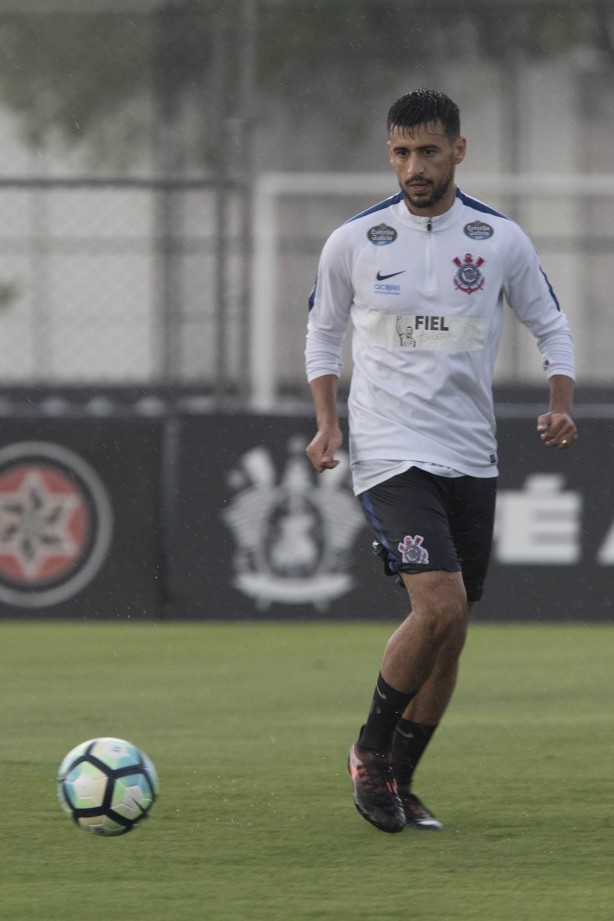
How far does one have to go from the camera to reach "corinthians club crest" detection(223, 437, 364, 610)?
431 inches

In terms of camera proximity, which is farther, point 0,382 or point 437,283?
point 0,382

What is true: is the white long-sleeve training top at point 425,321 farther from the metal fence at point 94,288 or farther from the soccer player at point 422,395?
the metal fence at point 94,288

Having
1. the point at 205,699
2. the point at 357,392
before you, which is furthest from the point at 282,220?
the point at 357,392

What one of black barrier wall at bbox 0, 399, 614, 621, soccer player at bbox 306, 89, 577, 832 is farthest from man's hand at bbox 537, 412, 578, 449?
black barrier wall at bbox 0, 399, 614, 621

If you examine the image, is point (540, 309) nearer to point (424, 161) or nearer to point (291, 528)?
point (424, 161)

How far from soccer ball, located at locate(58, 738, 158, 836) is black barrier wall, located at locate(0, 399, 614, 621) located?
6037mm

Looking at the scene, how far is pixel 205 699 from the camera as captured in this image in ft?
26.6

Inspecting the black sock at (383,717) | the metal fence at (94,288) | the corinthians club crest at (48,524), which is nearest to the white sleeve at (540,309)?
the black sock at (383,717)

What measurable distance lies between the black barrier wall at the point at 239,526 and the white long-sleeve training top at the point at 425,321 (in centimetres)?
562

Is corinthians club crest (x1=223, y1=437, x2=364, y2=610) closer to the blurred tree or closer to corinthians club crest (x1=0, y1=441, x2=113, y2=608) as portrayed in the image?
corinthians club crest (x1=0, y1=441, x2=113, y2=608)

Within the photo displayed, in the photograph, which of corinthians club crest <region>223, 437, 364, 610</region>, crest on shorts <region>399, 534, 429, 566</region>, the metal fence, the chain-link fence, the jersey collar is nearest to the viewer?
crest on shorts <region>399, 534, 429, 566</region>

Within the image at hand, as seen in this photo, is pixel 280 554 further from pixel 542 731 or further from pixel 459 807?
pixel 459 807

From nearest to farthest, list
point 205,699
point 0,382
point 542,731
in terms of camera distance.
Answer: point 542,731 → point 205,699 → point 0,382

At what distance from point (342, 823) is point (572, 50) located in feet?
58.7
